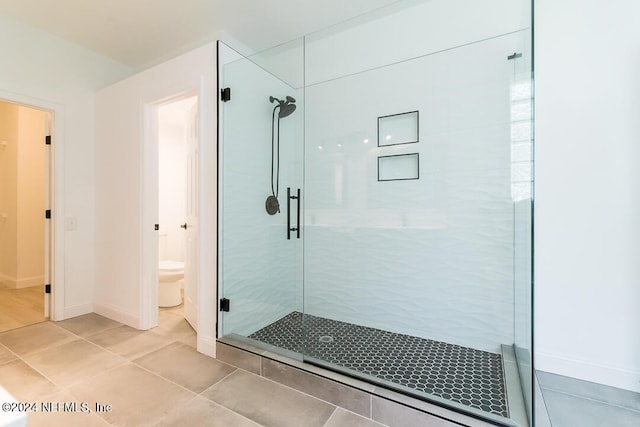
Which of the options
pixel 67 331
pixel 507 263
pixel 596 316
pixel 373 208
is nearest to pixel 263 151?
pixel 373 208

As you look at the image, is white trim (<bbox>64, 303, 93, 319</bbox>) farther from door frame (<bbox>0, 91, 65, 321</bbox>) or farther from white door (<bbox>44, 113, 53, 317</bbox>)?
white door (<bbox>44, 113, 53, 317</bbox>)

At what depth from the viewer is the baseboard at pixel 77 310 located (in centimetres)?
293

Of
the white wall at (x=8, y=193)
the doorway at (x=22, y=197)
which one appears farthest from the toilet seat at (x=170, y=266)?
the white wall at (x=8, y=193)

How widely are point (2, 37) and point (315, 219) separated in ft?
10.1

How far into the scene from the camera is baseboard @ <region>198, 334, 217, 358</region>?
2.20 meters

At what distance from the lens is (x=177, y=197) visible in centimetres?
421

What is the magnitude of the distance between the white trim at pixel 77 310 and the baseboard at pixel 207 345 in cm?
165

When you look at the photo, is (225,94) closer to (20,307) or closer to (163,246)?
(163,246)

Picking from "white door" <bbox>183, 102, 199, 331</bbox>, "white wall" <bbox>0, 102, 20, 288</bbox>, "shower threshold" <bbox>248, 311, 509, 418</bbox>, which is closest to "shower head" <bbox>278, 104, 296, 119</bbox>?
"white door" <bbox>183, 102, 199, 331</bbox>

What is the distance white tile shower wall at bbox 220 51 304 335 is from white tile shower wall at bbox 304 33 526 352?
19cm

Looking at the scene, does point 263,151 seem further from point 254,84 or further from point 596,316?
point 596,316

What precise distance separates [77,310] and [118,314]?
52 cm

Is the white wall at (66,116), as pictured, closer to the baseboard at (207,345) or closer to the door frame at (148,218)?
the door frame at (148,218)

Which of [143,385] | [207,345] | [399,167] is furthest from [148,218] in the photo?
[399,167]
